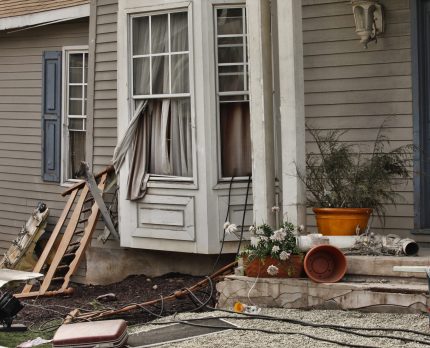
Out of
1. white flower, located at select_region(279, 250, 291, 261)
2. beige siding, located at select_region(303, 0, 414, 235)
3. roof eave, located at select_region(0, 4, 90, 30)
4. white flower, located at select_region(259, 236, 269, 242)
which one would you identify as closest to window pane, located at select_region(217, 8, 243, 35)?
beige siding, located at select_region(303, 0, 414, 235)

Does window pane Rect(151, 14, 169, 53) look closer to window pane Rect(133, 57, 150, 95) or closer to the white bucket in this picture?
window pane Rect(133, 57, 150, 95)

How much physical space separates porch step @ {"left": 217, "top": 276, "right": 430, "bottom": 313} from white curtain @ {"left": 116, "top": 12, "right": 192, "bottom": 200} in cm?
292

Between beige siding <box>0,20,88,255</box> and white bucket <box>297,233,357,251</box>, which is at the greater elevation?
beige siding <box>0,20,88,255</box>

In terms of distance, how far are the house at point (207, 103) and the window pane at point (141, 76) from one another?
0.02 m

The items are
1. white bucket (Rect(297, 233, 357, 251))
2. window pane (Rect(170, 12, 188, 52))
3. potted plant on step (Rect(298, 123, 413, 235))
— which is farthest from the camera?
window pane (Rect(170, 12, 188, 52))

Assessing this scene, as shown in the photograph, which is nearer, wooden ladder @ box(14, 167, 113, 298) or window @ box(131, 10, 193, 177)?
window @ box(131, 10, 193, 177)

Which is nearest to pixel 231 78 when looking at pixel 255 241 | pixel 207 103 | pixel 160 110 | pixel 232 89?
pixel 232 89

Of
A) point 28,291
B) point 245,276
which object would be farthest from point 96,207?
point 245,276

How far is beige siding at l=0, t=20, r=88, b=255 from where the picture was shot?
14.6 meters

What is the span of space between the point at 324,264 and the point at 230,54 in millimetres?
3643

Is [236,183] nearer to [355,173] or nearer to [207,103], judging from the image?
[207,103]

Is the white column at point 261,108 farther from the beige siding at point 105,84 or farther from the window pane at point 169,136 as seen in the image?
the beige siding at point 105,84

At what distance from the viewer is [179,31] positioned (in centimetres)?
1166

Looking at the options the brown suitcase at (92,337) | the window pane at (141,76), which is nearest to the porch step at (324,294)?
the brown suitcase at (92,337)
